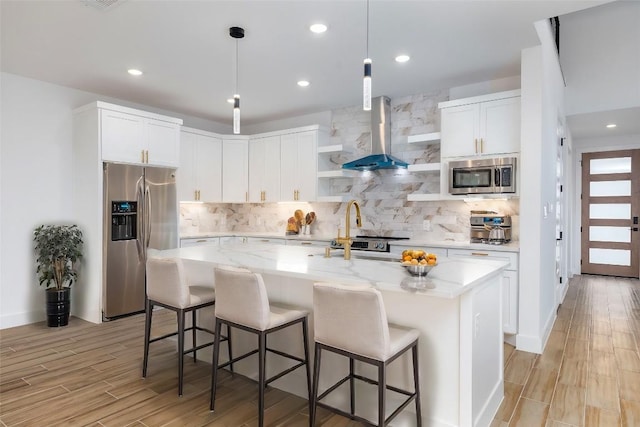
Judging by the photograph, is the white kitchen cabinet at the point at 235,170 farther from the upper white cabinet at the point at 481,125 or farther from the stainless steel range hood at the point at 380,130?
the upper white cabinet at the point at 481,125

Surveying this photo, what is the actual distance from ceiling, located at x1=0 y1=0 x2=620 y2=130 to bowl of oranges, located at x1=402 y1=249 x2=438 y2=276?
1839mm

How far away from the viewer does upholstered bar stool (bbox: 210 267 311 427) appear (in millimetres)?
2270

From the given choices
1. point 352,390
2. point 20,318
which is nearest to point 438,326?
point 352,390

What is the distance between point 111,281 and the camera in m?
4.48

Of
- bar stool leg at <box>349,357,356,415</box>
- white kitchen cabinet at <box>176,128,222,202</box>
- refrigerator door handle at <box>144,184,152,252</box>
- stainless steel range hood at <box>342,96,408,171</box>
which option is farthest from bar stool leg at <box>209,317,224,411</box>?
white kitchen cabinet at <box>176,128,222,202</box>

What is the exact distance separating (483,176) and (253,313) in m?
2.89

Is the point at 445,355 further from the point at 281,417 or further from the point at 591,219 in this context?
the point at 591,219

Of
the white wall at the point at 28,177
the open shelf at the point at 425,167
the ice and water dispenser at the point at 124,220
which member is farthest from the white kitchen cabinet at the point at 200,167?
the open shelf at the point at 425,167

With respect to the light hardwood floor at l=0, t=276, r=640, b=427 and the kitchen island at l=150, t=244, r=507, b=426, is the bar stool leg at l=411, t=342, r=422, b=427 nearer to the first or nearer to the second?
the kitchen island at l=150, t=244, r=507, b=426

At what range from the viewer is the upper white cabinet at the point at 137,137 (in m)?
4.45

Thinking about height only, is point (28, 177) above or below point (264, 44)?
below

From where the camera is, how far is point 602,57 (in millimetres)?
5281

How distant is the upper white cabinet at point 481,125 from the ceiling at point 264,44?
0.35m

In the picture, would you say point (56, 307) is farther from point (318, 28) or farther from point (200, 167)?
point (318, 28)
